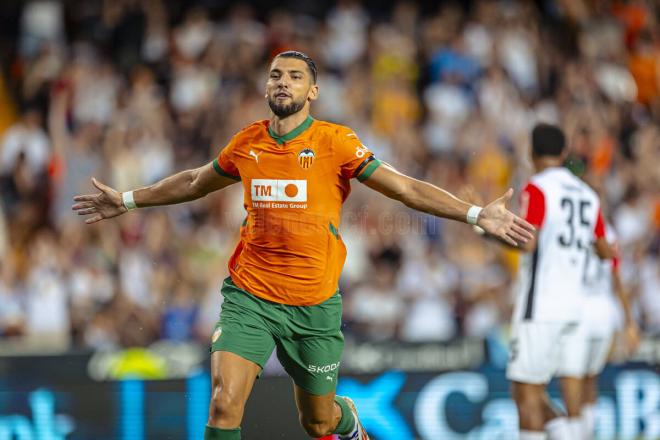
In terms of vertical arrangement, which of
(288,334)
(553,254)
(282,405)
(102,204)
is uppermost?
(102,204)

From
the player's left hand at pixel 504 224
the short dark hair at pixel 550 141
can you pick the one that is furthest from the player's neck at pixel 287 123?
the short dark hair at pixel 550 141

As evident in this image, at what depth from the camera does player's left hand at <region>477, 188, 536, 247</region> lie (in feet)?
21.2

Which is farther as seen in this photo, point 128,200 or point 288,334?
point 128,200

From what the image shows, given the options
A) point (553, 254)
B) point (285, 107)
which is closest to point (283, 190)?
point (285, 107)

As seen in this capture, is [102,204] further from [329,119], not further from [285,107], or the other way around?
[329,119]

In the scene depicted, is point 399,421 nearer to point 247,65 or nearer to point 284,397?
point 284,397

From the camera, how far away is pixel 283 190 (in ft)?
22.5

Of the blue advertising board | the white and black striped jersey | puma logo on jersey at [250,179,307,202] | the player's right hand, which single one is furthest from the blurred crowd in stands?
puma logo on jersey at [250,179,307,202]

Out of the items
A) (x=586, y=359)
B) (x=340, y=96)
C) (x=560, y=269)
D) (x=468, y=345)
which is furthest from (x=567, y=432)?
(x=340, y=96)

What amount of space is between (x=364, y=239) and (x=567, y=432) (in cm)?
506

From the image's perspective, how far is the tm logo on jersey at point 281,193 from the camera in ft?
22.4

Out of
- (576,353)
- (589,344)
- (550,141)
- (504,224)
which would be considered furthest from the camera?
(589,344)

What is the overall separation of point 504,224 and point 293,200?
4.17ft

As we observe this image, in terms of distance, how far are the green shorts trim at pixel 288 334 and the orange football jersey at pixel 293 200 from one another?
0.24 feet
